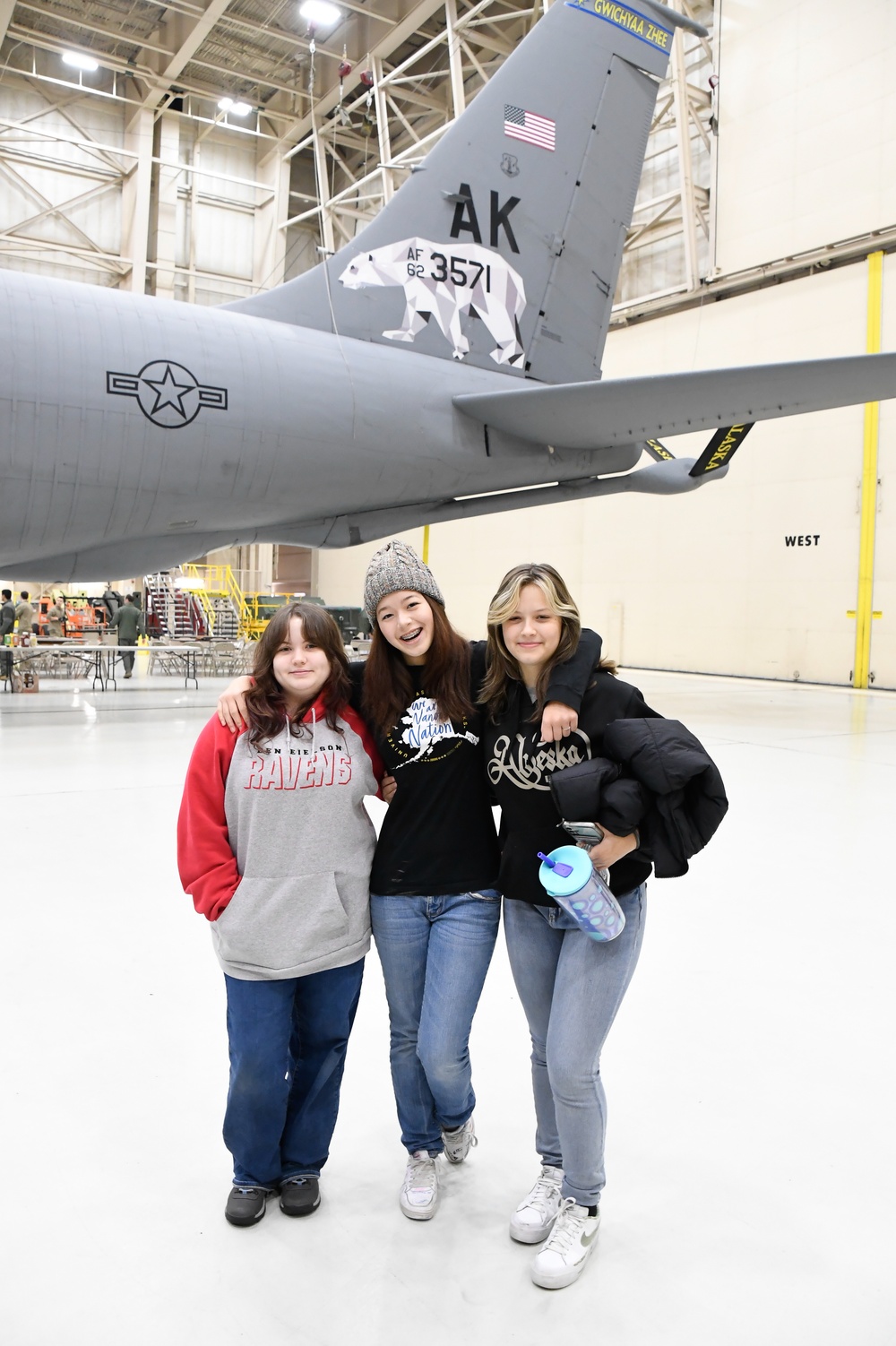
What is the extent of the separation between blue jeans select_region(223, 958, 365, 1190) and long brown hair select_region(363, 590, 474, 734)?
58 centimetres

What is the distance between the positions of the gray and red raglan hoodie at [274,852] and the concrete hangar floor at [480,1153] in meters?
0.55

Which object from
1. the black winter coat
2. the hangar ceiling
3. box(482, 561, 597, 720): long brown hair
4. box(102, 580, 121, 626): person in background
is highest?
the hangar ceiling

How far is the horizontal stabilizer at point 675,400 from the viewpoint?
6.98 meters

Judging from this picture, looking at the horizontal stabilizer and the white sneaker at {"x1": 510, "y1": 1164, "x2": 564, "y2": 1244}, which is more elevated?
the horizontal stabilizer

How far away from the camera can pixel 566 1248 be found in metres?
1.74

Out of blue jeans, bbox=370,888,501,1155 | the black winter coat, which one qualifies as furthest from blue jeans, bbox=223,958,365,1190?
the black winter coat

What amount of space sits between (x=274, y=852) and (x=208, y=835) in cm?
15

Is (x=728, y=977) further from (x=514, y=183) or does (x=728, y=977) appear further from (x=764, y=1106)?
(x=514, y=183)

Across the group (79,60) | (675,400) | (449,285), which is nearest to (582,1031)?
(675,400)

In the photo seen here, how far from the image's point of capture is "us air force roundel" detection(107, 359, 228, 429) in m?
6.57

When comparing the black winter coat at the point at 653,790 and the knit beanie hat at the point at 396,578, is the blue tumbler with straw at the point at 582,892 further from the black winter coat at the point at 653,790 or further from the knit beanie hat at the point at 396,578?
the knit beanie hat at the point at 396,578

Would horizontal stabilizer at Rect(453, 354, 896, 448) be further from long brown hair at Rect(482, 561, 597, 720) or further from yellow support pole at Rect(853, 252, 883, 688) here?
yellow support pole at Rect(853, 252, 883, 688)

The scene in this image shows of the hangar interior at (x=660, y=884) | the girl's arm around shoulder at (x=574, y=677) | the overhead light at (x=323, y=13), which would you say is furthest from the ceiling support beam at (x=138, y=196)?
the girl's arm around shoulder at (x=574, y=677)

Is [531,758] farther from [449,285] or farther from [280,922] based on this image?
[449,285]
